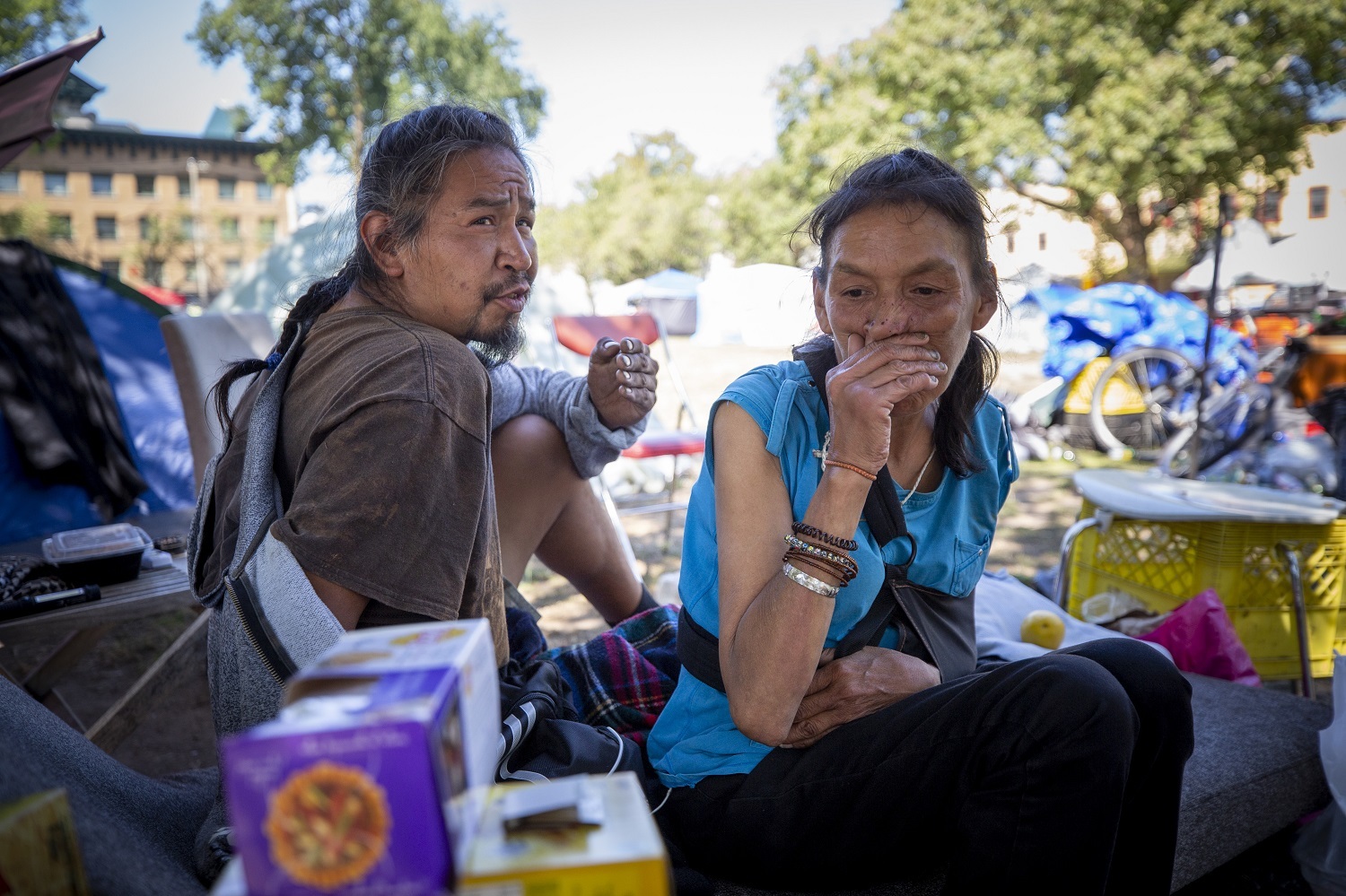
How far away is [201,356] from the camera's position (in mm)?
3961

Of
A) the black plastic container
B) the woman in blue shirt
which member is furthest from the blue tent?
the woman in blue shirt

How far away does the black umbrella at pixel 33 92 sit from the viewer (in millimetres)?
3619

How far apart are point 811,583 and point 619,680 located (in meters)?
0.89

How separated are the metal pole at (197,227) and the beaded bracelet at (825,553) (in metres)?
49.4

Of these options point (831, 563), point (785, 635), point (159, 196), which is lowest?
point (785, 635)

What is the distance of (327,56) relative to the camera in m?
20.9

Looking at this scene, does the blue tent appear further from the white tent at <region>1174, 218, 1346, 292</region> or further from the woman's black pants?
the white tent at <region>1174, 218, 1346, 292</region>

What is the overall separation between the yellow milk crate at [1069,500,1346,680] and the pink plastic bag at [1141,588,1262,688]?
326mm

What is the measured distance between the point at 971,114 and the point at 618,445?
18486 mm

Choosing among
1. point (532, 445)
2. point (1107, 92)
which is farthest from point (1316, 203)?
point (532, 445)

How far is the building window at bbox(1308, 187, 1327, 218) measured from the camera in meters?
17.9

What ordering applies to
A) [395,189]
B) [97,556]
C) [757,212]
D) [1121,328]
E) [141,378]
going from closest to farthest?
[395,189] → [97,556] → [141,378] → [1121,328] → [757,212]

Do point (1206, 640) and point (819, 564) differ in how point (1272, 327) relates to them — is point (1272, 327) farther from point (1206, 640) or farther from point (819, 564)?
point (819, 564)

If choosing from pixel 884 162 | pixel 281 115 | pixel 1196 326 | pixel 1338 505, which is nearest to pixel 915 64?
pixel 1196 326
